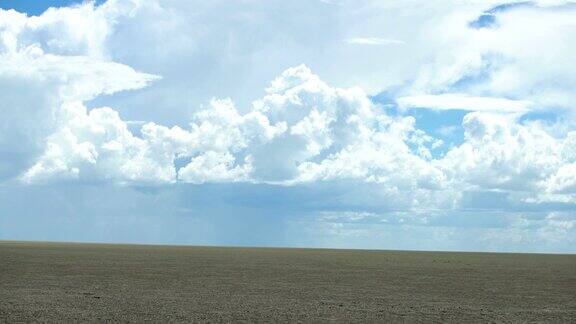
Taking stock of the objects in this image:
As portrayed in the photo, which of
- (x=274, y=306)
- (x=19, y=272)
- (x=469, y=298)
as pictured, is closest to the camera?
(x=274, y=306)

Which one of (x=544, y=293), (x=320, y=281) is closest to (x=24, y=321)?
(x=320, y=281)

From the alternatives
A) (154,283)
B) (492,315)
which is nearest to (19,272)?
A: (154,283)

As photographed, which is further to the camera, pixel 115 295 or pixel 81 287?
pixel 81 287

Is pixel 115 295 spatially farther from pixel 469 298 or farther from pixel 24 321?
pixel 469 298

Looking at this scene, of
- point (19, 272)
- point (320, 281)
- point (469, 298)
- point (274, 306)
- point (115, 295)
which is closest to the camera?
point (274, 306)

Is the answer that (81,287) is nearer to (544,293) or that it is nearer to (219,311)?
(219,311)

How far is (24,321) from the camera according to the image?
2398cm

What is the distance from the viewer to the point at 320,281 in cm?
4531

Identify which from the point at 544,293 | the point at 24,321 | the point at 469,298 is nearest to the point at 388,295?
the point at 469,298

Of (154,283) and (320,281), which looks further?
(320,281)

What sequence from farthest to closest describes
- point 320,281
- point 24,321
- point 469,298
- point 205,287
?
point 320,281
point 205,287
point 469,298
point 24,321

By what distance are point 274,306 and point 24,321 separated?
33.5 feet

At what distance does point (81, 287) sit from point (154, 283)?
4969 millimetres

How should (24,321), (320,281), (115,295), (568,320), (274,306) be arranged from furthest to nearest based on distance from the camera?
Result: 1. (320,281)
2. (115,295)
3. (274,306)
4. (568,320)
5. (24,321)
